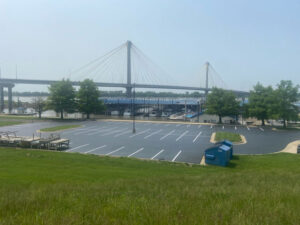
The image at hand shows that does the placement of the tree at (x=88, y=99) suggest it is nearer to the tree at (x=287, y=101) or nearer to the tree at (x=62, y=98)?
the tree at (x=62, y=98)

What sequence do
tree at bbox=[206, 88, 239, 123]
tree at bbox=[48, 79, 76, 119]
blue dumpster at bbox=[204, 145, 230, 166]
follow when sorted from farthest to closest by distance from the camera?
tree at bbox=[48, 79, 76, 119], tree at bbox=[206, 88, 239, 123], blue dumpster at bbox=[204, 145, 230, 166]

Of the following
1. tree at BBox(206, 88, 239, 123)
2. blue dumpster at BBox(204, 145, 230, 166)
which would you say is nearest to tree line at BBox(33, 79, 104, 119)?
tree at BBox(206, 88, 239, 123)

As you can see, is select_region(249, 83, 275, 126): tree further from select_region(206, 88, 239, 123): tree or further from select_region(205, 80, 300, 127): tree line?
select_region(206, 88, 239, 123): tree

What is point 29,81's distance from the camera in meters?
80.2

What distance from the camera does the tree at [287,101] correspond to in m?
34.5

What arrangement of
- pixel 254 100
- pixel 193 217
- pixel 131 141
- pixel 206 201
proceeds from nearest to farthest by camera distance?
1. pixel 193 217
2. pixel 206 201
3. pixel 131 141
4. pixel 254 100

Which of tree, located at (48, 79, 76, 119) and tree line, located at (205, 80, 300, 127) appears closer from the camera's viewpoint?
tree line, located at (205, 80, 300, 127)

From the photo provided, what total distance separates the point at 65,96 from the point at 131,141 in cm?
2612

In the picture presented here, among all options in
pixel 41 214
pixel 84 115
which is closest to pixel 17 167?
pixel 41 214

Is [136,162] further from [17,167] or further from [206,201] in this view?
[206,201]

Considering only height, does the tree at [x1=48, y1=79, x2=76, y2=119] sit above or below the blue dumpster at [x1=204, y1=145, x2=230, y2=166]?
above

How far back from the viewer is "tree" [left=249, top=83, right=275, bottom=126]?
3578 centimetres

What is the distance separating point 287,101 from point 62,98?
36.0 m

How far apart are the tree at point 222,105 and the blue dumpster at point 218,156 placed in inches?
1001
